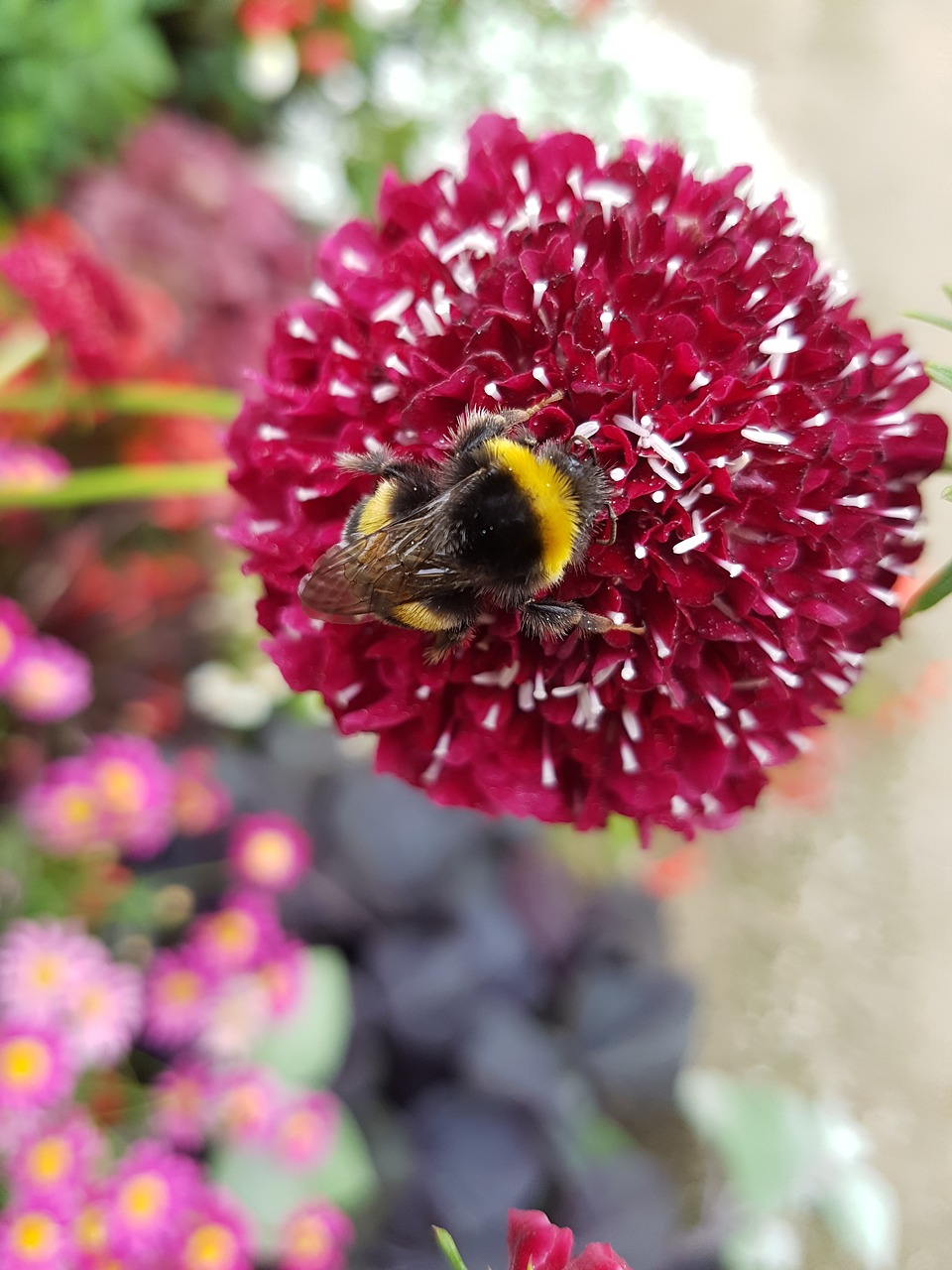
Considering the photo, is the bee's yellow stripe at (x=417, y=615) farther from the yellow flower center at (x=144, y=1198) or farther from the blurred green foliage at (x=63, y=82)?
the blurred green foliage at (x=63, y=82)

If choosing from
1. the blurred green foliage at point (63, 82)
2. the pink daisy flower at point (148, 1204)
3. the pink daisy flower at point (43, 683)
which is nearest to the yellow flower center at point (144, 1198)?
the pink daisy flower at point (148, 1204)

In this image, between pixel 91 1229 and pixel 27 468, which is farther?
pixel 27 468

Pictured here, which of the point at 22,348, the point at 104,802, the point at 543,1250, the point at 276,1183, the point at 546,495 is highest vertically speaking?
the point at 546,495

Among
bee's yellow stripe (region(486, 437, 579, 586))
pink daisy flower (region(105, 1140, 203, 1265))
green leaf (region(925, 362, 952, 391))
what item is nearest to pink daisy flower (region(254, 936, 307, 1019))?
pink daisy flower (region(105, 1140, 203, 1265))

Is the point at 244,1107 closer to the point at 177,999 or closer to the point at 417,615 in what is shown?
the point at 177,999

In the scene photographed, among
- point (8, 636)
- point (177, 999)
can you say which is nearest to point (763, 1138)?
point (177, 999)
